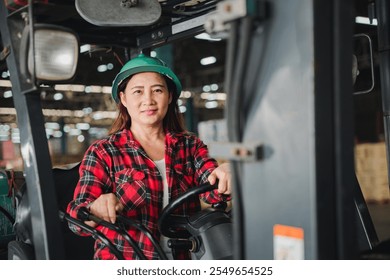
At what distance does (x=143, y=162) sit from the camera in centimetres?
260

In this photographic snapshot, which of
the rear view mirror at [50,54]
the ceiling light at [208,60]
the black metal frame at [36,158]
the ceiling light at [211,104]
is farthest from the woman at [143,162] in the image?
the ceiling light at [211,104]

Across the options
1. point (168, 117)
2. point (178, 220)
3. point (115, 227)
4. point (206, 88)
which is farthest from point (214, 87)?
point (115, 227)

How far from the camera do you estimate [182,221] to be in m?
2.39

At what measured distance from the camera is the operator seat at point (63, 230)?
8.77ft

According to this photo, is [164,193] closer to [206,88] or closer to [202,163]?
[202,163]

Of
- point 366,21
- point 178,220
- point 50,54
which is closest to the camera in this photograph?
point 50,54

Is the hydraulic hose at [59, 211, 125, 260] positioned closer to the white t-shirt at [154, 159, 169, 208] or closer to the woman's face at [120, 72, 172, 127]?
the white t-shirt at [154, 159, 169, 208]

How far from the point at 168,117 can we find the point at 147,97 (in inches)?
13.3

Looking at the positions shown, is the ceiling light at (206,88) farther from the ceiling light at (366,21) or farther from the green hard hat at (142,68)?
the green hard hat at (142,68)

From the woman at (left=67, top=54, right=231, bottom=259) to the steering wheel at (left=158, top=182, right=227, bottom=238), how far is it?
93 mm

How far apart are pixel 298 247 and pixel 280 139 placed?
11.1 inches

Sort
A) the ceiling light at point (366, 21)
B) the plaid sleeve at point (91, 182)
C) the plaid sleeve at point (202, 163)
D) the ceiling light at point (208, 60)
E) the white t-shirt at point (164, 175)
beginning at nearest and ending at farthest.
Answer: the plaid sleeve at point (91, 182) → the white t-shirt at point (164, 175) → the plaid sleeve at point (202, 163) → the ceiling light at point (366, 21) → the ceiling light at point (208, 60)

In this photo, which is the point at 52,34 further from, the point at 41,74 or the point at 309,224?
the point at 309,224
